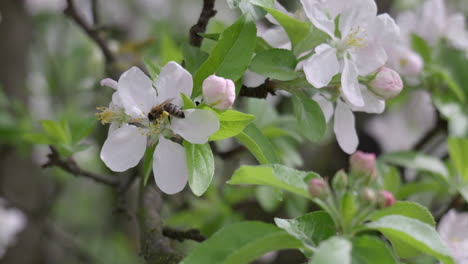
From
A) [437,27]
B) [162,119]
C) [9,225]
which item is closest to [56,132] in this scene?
[162,119]

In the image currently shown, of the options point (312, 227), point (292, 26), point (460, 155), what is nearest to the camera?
point (312, 227)

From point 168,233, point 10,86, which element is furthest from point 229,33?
point 10,86

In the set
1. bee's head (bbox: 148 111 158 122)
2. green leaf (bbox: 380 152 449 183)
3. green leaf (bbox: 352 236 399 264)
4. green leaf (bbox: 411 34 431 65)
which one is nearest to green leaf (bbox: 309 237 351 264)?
green leaf (bbox: 352 236 399 264)

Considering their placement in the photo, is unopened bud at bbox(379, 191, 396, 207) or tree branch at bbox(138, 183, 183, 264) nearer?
unopened bud at bbox(379, 191, 396, 207)

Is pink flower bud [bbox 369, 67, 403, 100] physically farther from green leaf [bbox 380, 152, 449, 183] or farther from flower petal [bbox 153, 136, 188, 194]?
green leaf [bbox 380, 152, 449, 183]

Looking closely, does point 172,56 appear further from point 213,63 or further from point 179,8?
point 179,8

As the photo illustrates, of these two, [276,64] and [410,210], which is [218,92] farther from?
[410,210]

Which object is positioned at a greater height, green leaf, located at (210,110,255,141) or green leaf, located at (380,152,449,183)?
green leaf, located at (210,110,255,141)
